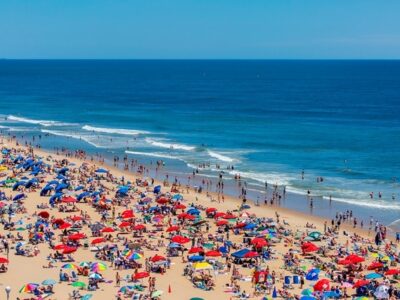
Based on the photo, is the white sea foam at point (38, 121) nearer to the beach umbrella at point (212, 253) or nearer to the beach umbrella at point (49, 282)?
the beach umbrella at point (212, 253)

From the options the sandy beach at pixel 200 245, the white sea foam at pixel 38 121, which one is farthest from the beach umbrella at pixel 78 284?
the white sea foam at pixel 38 121

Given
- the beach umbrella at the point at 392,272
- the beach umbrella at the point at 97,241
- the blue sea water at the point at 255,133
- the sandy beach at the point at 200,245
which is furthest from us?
the blue sea water at the point at 255,133

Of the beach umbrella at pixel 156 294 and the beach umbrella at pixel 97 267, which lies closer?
the beach umbrella at pixel 156 294

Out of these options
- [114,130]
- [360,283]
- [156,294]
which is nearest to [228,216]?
[360,283]

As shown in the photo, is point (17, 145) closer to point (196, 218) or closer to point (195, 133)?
point (195, 133)

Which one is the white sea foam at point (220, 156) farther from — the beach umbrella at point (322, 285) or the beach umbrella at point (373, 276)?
the beach umbrella at point (322, 285)

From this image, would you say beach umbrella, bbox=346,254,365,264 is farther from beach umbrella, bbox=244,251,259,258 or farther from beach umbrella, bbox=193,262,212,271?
beach umbrella, bbox=193,262,212,271

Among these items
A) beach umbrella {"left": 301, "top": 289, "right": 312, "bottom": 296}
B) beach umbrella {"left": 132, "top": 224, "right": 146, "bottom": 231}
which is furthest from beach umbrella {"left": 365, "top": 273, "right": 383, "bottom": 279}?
beach umbrella {"left": 132, "top": 224, "right": 146, "bottom": 231}

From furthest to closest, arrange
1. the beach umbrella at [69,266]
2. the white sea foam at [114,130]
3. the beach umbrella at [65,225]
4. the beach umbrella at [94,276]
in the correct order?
1. the white sea foam at [114,130]
2. the beach umbrella at [65,225]
3. the beach umbrella at [69,266]
4. the beach umbrella at [94,276]

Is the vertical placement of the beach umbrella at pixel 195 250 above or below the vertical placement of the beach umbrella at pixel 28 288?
above

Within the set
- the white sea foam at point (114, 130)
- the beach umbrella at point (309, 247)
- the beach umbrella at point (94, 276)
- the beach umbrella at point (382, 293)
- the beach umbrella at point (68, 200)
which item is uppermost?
the white sea foam at point (114, 130)

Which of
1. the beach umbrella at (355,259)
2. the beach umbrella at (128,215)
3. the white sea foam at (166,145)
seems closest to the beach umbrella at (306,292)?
the beach umbrella at (355,259)
